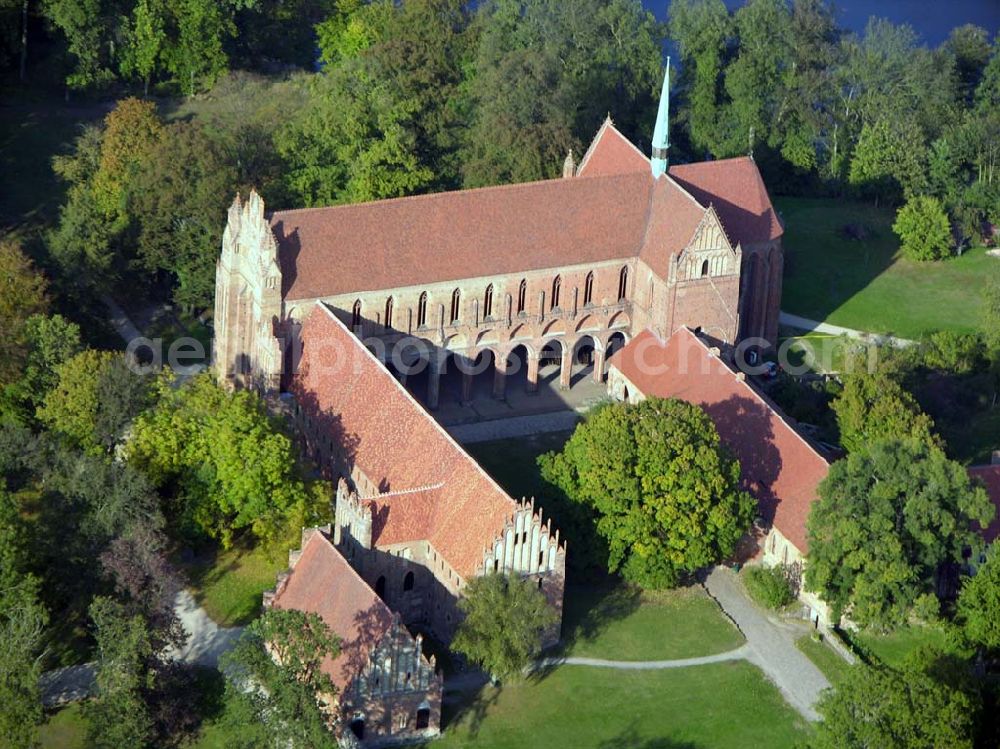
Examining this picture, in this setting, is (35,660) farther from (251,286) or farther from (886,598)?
(886,598)

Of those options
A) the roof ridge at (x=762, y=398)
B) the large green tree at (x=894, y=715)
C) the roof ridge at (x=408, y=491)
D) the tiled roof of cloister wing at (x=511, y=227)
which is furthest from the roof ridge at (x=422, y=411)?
the large green tree at (x=894, y=715)

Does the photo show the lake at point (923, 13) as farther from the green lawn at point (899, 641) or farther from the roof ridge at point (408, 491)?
the roof ridge at point (408, 491)

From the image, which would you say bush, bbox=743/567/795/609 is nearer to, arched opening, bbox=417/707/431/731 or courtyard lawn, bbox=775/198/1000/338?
arched opening, bbox=417/707/431/731

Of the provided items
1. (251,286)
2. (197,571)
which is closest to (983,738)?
(197,571)

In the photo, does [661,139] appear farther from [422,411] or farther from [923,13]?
[923,13]

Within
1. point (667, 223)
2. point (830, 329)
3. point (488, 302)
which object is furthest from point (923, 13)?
point (488, 302)

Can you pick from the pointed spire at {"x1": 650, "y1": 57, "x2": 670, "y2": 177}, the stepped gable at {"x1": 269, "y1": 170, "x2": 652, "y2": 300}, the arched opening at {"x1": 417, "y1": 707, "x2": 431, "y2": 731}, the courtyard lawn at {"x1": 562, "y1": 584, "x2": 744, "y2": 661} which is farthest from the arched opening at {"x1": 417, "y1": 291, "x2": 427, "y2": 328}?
the arched opening at {"x1": 417, "y1": 707, "x2": 431, "y2": 731}

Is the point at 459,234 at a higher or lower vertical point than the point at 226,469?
higher
